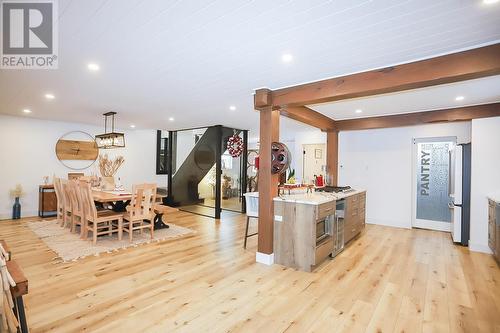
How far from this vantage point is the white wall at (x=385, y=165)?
546cm

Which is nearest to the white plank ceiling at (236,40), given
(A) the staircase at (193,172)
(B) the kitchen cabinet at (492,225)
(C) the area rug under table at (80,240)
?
(B) the kitchen cabinet at (492,225)

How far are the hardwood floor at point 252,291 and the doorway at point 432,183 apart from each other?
4.60ft

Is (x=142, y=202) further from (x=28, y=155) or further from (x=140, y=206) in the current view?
(x=28, y=155)

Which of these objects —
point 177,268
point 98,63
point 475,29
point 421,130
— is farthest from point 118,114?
point 421,130

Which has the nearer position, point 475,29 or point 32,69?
point 475,29

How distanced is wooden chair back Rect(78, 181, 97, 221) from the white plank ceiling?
149cm

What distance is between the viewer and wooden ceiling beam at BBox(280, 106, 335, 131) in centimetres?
389

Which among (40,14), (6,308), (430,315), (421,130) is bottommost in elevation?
(430,315)

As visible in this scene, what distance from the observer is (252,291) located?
2.69 meters

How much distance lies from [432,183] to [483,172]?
4.57 feet

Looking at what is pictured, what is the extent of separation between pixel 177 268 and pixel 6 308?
1.93 metres

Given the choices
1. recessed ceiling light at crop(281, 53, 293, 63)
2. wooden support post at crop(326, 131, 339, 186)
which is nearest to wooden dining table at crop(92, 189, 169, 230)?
recessed ceiling light at crop(281, 53, 293, 63)

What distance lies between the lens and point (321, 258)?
3.34 m

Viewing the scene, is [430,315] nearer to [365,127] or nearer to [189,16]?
[189,16]
